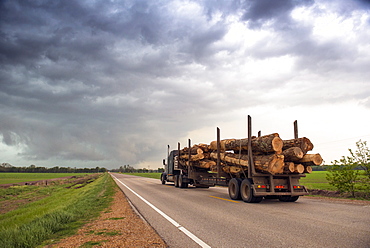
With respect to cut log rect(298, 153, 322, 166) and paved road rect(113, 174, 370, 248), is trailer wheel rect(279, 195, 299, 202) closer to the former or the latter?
cut log rect(298, 153, 322, 166)

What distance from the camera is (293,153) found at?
37.5 ft

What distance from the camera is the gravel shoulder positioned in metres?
5.25

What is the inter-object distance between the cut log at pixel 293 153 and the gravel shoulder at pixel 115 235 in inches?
282

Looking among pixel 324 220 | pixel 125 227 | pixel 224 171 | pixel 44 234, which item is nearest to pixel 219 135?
pixel 224 171

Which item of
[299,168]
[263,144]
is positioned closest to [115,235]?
[263,144]

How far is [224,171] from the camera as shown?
49.0 feet

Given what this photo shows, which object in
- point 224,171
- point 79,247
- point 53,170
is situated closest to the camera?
point 79,247

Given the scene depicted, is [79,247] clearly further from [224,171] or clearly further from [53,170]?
[53,170]

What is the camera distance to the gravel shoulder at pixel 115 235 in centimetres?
525

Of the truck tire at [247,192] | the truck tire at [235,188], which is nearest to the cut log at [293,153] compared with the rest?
the truck tire at [247,192]

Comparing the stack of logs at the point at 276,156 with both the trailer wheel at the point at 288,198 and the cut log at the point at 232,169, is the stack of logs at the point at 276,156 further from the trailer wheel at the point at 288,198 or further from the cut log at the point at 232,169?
the trailer wheel at the point at 288,198

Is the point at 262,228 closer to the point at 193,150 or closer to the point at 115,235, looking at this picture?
the point at 115,235

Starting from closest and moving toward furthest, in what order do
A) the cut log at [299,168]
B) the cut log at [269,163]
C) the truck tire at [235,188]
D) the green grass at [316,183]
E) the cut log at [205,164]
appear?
1. the cut log at [269,163]
2. the cut log at [299,168]
3. the truck tire at [235,188]
4. the cut log at [205,164]
5. the green grass at [316,183]

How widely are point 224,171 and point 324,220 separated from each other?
25.3 feet
